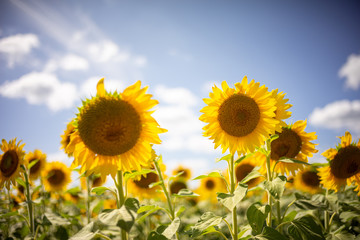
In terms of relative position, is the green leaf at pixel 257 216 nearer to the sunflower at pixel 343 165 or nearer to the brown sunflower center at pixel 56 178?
the sunflower at pixel 343 165

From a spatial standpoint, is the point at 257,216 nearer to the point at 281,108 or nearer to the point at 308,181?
the point at 281,108

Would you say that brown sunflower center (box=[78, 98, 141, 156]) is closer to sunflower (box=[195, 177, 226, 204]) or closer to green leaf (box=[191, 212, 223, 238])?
green leaf (box=[191, 212, 223, 238])

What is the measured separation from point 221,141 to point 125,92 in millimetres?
1536

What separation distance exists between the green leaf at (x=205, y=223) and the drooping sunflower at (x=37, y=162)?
567 cm

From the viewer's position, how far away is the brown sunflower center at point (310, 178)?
20.1 ft

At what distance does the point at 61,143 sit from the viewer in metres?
5.73

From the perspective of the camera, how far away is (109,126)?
2340mm

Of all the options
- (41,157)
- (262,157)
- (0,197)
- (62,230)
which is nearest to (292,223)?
(262,157)

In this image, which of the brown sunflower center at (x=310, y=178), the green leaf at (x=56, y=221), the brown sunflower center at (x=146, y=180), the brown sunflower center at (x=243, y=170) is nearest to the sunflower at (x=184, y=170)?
the brown sunflower center at (x=243, y=170)

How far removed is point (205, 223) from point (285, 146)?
73.8 inches

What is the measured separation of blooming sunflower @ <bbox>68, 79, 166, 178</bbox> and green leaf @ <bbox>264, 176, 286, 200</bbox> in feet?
4.47

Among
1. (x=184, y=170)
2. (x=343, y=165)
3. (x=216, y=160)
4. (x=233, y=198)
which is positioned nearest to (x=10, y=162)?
(x=216, y=160)

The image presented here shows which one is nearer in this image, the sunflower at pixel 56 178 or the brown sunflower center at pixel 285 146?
the brown sunflower center at pixel 285 146

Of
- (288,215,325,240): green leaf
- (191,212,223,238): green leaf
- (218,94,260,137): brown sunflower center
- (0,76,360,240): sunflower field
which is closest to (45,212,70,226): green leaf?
(0,76,360,240): sunflower field
